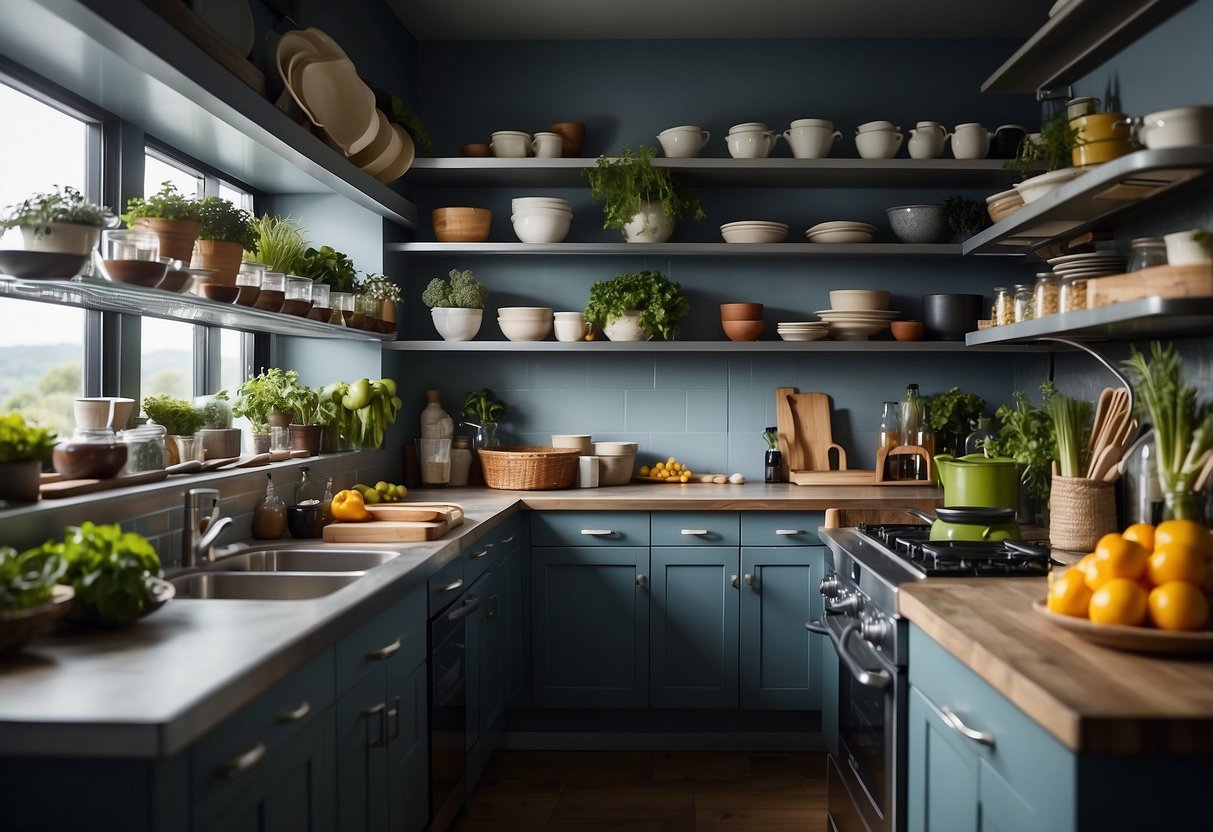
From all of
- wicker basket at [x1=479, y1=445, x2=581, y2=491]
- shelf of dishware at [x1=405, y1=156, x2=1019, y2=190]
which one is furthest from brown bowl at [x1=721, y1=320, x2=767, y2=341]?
wicker basket at [x1=479, y1=445, x2=581, y2=491]

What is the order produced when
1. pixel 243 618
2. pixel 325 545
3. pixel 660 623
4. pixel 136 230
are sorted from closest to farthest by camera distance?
pixel 243 618 < pixel 136 230 < pixel 325 545 < pixel 660 623

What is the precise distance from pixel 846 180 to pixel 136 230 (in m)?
2.96

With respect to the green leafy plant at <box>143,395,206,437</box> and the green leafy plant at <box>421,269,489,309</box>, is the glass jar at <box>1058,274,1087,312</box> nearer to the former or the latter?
the green leafy plant at <box>421,269,489,309</box>

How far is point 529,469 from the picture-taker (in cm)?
401

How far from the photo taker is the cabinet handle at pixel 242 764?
148 centimetres

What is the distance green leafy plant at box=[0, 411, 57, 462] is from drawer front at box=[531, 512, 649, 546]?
82.0 inches

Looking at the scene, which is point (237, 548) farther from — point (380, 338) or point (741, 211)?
point (741, 211)

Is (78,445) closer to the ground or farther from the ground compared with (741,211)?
closer to the ground

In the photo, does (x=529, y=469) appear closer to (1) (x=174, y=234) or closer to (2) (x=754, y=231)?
(2) (x=754, y=231)

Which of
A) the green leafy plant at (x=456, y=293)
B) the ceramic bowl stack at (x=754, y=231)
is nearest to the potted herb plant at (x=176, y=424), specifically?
the green leafy plant at (x=456, y=293)

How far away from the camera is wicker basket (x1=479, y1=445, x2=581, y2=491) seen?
4004 mm

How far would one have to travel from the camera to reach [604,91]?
4.44 meters

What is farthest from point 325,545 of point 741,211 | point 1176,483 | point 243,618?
point 741,211

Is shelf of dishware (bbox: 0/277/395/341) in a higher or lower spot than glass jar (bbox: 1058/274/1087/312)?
lower
